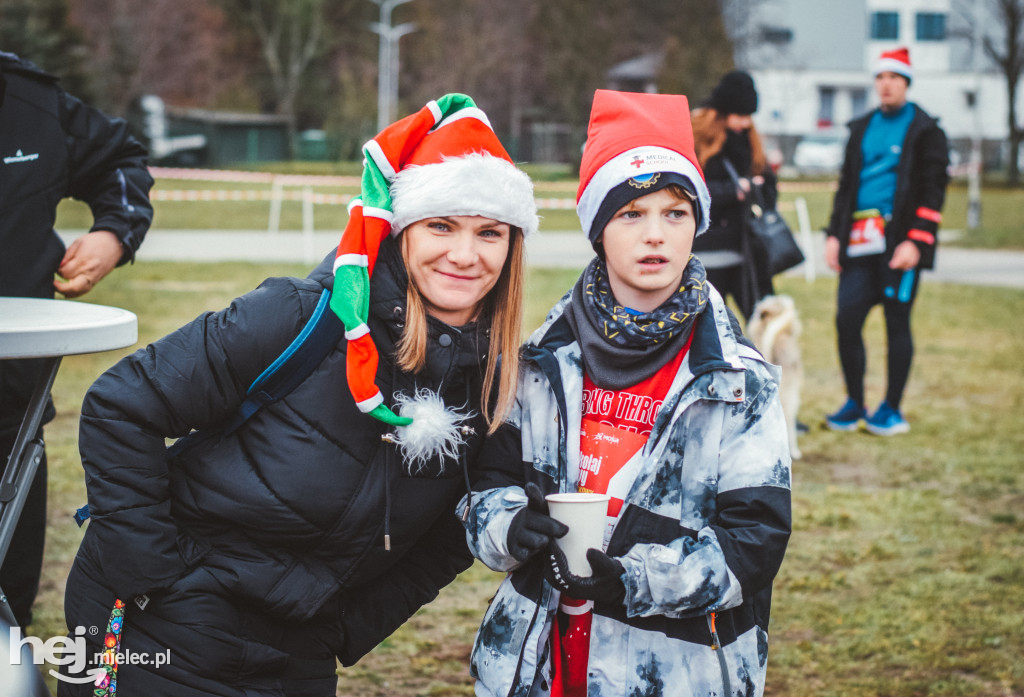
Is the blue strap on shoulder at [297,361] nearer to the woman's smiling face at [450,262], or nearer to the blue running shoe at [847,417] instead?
the woman's smiling face at [450,262]

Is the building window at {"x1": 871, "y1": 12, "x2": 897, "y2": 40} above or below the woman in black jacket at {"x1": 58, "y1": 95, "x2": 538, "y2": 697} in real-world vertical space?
above

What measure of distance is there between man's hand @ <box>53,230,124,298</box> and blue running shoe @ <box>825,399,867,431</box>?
16.7 ft

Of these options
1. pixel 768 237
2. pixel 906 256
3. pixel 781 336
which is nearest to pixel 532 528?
pixel 781 336

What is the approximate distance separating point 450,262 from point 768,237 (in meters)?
4.11

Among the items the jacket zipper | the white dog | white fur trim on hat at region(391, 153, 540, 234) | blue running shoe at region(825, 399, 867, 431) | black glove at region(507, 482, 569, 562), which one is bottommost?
blue running shoe at region(825, 399, 867, 431)

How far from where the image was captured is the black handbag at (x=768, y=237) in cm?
607

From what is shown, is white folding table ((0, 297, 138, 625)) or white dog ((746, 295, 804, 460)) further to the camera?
white dog ((746, 295, 804, 460))

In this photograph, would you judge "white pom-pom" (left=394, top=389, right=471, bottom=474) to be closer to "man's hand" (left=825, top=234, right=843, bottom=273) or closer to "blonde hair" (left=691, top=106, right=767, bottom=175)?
"blonde hair" (left=691, top=106, right=767, bottom=175)

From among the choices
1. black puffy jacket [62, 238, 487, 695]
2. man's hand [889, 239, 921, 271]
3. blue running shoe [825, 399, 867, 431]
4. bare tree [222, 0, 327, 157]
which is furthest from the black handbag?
bare tree [222, 0, 327, 157]

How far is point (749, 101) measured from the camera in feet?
19.6

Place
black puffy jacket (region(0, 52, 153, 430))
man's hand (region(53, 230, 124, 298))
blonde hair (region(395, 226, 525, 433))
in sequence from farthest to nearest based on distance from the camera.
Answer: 1. man's hand (region(53, 230, 124, 298))
2. black puffy jacket (region(0, 52, 153, 430))
3. blonde hair (region(395, 226, 525, 433))

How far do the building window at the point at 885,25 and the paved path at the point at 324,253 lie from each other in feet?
145

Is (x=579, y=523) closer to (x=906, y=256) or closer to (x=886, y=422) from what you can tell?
(x=906, y=256)

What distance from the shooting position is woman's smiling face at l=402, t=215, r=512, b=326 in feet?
7.61
